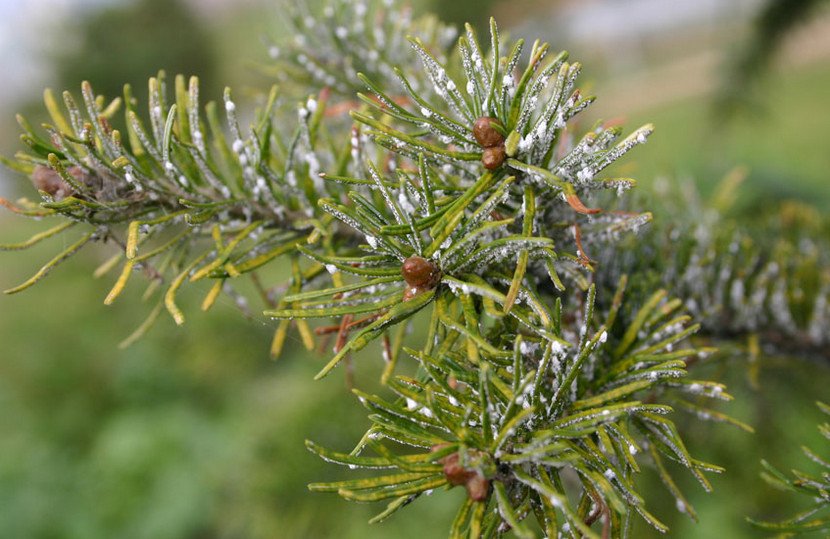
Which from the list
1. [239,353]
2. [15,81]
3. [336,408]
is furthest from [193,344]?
[15,81]

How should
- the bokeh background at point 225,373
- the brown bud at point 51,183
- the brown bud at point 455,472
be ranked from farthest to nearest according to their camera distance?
1. the bokeh background at point 225,373
2. the brown bud at point 51,183
3. the brown bud at point 455,472

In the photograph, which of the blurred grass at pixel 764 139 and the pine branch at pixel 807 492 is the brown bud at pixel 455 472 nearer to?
the pine branch at pixel 807 492

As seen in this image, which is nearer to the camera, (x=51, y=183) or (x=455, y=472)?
(x=455, y=472)

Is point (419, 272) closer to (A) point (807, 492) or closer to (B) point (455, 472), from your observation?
(B) point (455, 472)

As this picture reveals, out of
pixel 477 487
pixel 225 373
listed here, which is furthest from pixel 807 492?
pixel 225 373

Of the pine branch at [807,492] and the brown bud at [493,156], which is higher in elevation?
the brown bud at [493,156]

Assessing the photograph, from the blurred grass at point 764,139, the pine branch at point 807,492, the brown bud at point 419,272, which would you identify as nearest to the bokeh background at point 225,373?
the blurred grass at point 764,139
